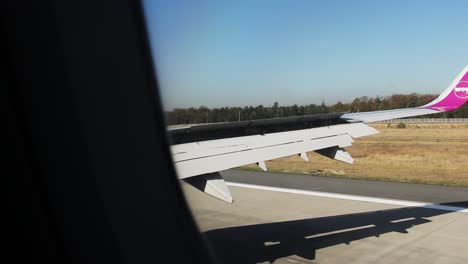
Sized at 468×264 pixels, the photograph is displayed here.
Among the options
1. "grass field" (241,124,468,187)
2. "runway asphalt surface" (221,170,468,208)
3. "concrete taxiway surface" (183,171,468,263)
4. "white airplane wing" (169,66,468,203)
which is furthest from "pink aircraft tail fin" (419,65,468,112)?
"grass field" (241,124,468,187)

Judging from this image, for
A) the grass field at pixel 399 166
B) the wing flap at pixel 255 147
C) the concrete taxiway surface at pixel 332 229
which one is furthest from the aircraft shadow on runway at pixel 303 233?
the grass field at pixel 399 166

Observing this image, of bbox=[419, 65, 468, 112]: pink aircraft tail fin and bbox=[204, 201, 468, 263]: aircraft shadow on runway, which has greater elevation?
bbox=[419, 65, 468, 112]: pink aircraft tail fin

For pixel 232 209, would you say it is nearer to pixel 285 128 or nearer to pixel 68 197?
Answer: pixel 285 128

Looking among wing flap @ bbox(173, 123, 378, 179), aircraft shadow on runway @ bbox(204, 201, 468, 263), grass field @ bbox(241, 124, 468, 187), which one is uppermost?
wing flap @ bbox(173, 123, 378, 179)

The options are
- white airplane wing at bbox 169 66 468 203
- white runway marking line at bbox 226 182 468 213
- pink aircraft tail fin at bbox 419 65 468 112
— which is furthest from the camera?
white runway marking line at bbox 226 182 468 213

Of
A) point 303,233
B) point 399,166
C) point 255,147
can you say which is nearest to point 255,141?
point 255,147

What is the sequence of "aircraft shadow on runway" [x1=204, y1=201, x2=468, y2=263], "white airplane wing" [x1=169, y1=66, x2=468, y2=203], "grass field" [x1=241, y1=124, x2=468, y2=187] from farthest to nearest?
"grass field" [x1=241, y1=124, x2=468, y2=187], "aircraft shadow on runway" [x1=204, y1=201, x2=468, y2=263], "white airplane wing" [x1=169, y1=66, x2=468, y2=203]

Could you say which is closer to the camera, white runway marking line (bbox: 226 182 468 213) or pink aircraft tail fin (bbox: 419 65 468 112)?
pink aircraft tail fin (bbox: 419 65 468 112)

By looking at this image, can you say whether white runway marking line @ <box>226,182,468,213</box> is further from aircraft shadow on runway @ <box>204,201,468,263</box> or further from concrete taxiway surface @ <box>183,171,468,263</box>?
aircraft shadow on runway @ <box>204,201,468,263</box>
